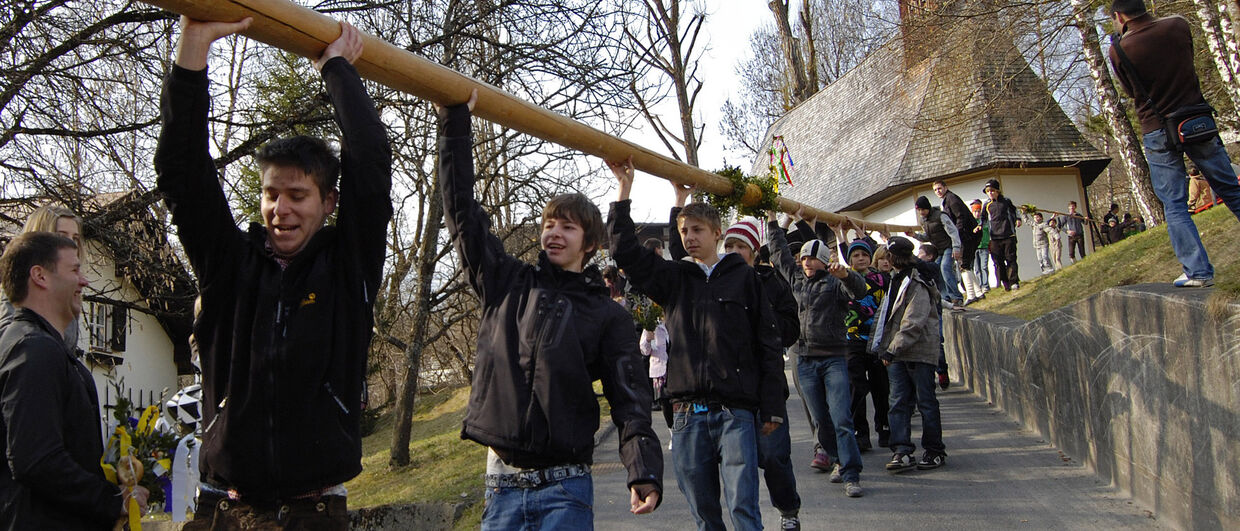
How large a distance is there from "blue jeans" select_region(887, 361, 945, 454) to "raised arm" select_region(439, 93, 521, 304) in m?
5.01

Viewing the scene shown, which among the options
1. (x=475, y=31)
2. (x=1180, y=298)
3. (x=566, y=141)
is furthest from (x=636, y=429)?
(x=475, y=31)

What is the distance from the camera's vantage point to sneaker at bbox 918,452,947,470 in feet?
24.9

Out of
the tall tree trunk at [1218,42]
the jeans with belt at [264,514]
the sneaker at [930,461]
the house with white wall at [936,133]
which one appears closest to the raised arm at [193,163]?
the jeans with belt at [264,514]

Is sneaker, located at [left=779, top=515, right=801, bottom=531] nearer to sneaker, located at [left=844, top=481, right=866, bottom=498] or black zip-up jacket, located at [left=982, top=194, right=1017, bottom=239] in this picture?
sneaker, located at [left=844, top=481, right=866, bottom=498]

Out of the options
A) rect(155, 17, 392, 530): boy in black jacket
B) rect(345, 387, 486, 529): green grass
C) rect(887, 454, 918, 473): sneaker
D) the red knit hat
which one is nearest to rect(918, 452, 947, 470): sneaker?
rect(887, 454, 918, 473): sneaker

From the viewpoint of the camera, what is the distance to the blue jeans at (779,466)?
5.07 meters

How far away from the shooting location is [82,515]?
2.98 m

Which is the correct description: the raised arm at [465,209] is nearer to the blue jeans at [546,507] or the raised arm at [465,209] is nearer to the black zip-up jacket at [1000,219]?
the blue jeans at [546,507]

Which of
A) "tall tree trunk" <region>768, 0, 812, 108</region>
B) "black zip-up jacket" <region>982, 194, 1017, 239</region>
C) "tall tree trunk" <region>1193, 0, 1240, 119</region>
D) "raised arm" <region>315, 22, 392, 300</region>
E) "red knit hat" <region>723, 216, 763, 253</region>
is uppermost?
"tall tree trunk" <region>768, 0, 812, 108</region>

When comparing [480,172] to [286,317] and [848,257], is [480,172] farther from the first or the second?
[286,317]

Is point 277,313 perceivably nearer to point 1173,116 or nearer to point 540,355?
point 540,355

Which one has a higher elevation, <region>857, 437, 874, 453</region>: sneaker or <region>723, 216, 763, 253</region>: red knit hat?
<region>723, 216, 763, 253</region>: red knit hat

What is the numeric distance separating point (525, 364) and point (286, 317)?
1.01 m

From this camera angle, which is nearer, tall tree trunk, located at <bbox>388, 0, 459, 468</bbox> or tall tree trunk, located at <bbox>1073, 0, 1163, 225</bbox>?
tall tree trunk, located at <bbox>388, 0, 459, 468</bbox>
